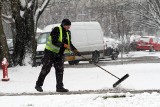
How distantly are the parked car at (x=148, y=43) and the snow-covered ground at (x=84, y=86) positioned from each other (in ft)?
73.4

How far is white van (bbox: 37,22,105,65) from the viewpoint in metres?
22.7

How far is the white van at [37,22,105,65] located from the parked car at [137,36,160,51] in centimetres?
1480

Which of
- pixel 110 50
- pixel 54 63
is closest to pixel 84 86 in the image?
pixel 54 63

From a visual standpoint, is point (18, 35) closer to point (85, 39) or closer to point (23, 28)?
point (23, 28)

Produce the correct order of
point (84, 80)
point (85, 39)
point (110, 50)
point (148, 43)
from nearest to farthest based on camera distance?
point (84, 80), point (85, 39), point (110, 50), point (148, 43)

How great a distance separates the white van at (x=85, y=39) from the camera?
74.5ft

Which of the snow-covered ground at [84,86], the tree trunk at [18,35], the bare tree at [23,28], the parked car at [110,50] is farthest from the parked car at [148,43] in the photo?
the snow-covered ground at [84,86]

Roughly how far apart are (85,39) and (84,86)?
1146cm

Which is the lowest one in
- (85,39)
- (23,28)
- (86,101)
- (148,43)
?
(148,43)

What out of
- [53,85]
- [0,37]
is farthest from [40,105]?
[0,37]

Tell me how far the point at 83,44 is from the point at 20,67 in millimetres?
6437

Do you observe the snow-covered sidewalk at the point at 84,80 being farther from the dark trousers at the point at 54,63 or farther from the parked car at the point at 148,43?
the parked car at the point at 148,43

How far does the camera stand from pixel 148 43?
128ft

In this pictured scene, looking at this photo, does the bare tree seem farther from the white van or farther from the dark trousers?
the dark trousers
